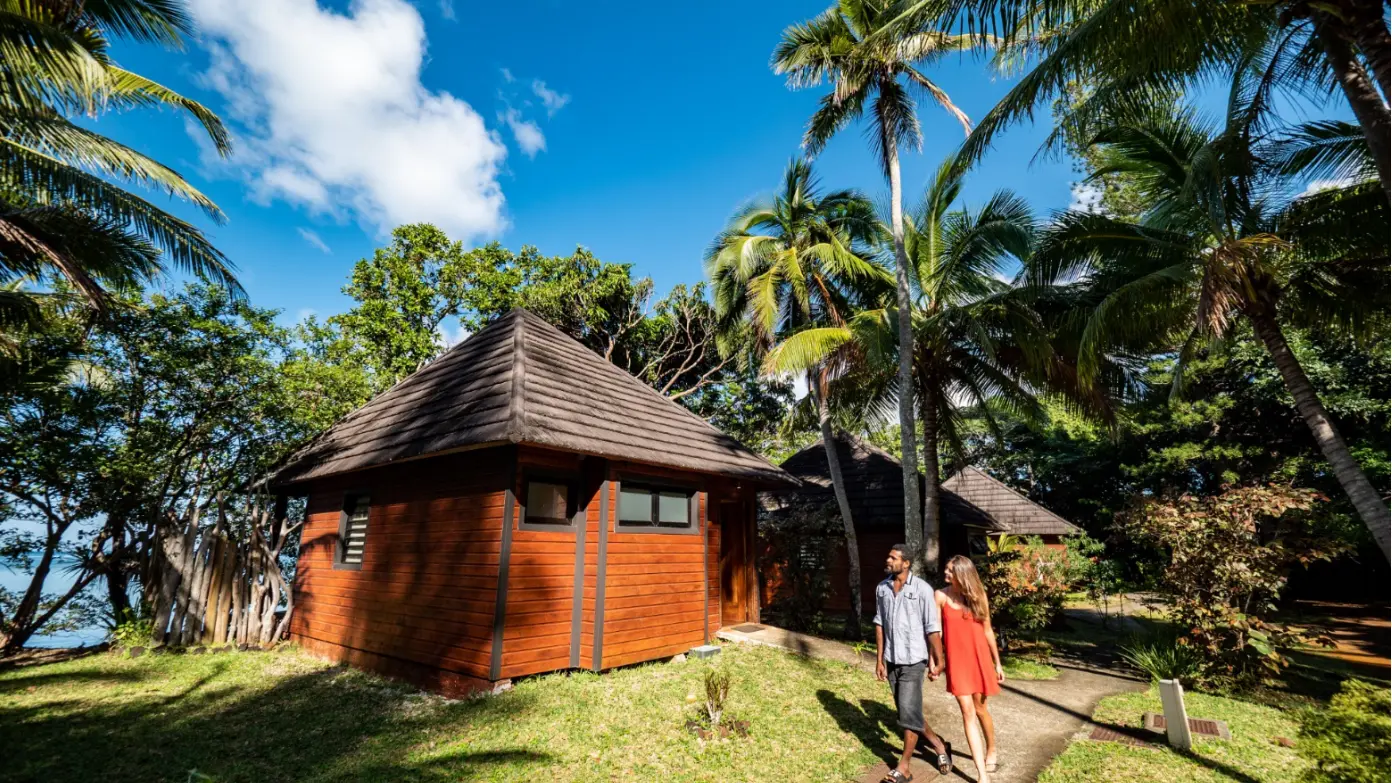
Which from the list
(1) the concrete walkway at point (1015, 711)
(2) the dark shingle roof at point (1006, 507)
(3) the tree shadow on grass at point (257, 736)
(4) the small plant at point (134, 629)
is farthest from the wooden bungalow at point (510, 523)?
(2) the dark shingle roof at point (1006, 507)

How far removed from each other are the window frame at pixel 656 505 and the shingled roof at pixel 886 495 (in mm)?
5867

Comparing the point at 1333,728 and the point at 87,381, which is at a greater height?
the point at 87,381

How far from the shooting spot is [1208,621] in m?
8.02

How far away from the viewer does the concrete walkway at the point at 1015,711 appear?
531 centimetres

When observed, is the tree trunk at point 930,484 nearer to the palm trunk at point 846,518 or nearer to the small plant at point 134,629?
the palm trunk at point 846,518

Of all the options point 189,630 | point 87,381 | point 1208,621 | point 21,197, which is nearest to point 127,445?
point 87,381

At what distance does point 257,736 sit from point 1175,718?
9207 millimetres

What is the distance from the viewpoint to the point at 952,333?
11938mm

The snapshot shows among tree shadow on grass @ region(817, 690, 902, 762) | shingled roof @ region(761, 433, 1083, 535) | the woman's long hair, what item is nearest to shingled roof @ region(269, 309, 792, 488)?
tree shadow on grass @ region(817, 690, 902, 762)

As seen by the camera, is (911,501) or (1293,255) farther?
(911,501)

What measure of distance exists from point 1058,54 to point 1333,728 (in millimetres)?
6248

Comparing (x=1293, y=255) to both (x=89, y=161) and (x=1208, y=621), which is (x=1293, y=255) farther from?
(x=89, y=161)

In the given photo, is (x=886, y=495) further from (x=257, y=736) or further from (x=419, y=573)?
(x=257, y=736)

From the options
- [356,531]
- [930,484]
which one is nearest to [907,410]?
[930,484]
